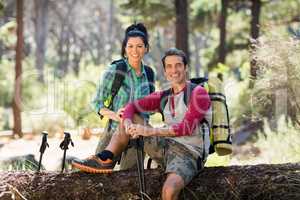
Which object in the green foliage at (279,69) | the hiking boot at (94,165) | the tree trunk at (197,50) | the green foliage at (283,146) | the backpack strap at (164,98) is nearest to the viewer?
the hiking boot at (94,165)

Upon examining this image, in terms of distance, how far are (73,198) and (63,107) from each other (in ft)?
38.2

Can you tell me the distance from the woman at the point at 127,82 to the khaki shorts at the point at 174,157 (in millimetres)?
356

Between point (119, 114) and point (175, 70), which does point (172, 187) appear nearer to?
point (119, 114)

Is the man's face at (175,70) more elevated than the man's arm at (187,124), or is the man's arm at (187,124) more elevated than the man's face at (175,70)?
the man's face at (175,70)

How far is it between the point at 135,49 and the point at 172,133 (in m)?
0.96

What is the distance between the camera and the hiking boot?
14.5 feet

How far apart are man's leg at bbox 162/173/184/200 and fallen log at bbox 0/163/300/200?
18 centimetres

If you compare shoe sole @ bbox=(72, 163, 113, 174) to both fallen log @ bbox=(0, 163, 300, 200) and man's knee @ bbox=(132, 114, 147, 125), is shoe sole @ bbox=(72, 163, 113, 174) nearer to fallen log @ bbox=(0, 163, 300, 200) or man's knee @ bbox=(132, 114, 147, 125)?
fallen log @ bbox=(0, 163, 300, 200)

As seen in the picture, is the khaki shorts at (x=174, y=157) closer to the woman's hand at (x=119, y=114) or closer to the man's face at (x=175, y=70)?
the woman's hand at (x=119, y=114)

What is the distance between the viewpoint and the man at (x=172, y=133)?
429cm

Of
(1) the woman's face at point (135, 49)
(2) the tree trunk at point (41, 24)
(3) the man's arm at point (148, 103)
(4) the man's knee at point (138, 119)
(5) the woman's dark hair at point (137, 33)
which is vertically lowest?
(4) the man's knee at point (138, 119)

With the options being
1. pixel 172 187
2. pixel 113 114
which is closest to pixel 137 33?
pixel 113 114

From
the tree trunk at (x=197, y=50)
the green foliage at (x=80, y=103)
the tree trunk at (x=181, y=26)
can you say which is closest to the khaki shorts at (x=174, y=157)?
the green foliage at (x=80, y=103)

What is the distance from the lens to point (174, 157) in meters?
4.39
